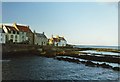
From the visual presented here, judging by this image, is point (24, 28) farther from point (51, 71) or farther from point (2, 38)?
point (51, 71)

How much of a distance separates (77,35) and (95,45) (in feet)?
1.25

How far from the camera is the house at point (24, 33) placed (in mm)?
5114

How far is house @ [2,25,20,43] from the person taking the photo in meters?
5.10

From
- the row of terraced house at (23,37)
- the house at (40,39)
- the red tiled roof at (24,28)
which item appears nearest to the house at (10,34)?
the row of terraced house at (23,37)

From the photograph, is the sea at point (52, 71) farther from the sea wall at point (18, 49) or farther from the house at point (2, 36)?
the house at point (2, 36)

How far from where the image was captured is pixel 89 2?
512 cm

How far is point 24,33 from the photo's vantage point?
17.1 feet

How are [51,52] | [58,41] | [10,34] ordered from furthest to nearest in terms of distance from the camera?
[51,52] → [10,34] → [58,41]

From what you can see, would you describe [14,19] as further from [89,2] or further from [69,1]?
[89,2]

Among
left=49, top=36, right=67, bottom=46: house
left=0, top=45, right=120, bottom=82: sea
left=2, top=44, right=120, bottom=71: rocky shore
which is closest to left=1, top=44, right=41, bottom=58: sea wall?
left=2, top=44, right=120, bottom=71: rocky shore

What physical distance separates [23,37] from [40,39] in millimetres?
331

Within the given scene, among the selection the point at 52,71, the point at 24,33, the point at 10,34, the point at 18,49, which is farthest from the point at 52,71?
the point at 10,34

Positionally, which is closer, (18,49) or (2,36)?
(2,36)

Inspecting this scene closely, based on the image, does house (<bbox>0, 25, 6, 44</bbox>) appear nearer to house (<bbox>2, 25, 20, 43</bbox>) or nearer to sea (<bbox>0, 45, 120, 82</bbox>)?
house (<bbox>2, 25, 20, 43</bbox>)
